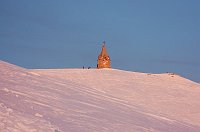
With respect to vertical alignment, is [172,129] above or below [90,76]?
below

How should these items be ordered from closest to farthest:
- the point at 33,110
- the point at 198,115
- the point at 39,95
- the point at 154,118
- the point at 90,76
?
the point at 33,110 → the point at 39,95 → the point at 154,118 → the point at 198,115 → the point at 90,76

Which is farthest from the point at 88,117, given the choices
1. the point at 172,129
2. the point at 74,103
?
the point at 172,129

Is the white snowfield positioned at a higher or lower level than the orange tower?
lower

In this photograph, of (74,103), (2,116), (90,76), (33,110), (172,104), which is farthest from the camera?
(90,76)

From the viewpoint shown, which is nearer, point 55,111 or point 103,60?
point 55,111

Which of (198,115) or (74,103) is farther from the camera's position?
(198,115)

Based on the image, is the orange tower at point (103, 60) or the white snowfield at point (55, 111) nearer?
the white snowfield at point (55, 111)

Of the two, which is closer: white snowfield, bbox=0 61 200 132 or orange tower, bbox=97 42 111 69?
white snowfield, bbox=0 61 200 132

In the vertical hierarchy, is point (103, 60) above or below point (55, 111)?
above

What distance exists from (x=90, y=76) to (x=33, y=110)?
22.7 metres

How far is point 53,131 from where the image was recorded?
7.60 meters

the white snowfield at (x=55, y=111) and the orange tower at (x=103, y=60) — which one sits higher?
the orange tower at (x=103, y=60)

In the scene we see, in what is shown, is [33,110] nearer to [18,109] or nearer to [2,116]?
→ [18,109]

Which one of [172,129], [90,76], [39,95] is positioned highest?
[90,76]
